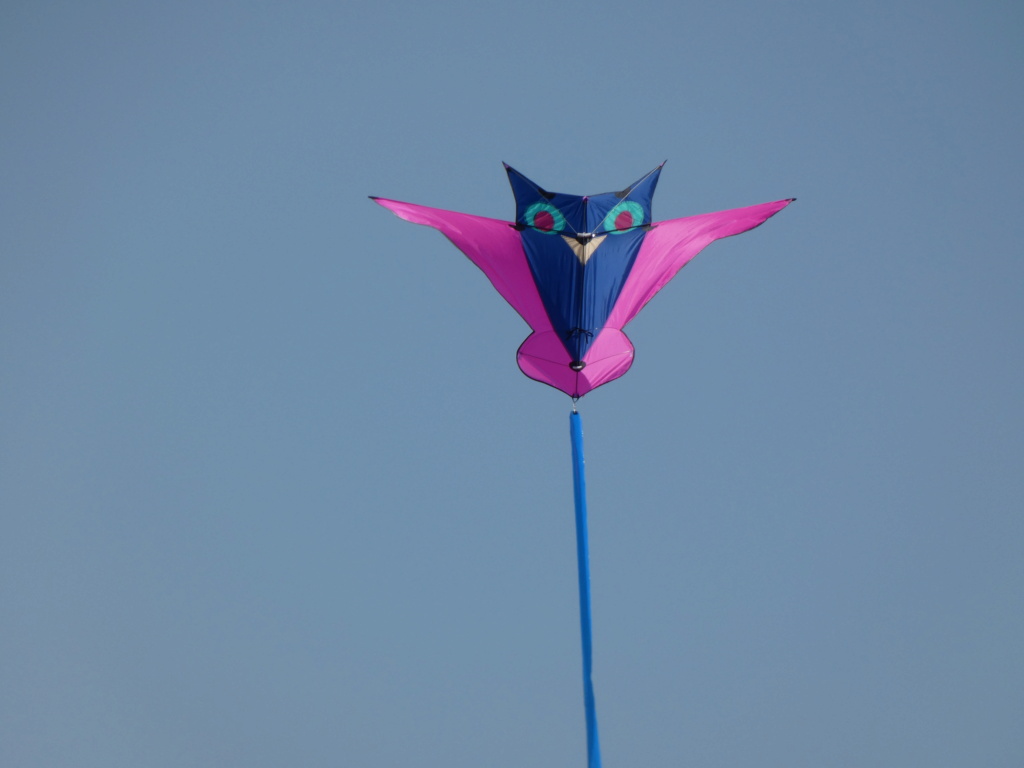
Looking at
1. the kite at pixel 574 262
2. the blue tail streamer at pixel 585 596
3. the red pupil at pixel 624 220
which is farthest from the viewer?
the red pupil at pixel 624 220

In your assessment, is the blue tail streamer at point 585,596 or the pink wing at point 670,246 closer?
the blue tail streamer at point 585,596

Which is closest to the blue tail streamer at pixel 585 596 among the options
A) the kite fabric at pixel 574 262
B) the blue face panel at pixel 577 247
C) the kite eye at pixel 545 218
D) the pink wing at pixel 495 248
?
the kite fabric at pixel 574 262

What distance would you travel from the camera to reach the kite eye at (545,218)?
5.15 metres

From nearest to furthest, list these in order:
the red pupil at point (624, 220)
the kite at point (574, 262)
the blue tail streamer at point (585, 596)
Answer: the blue tail streamer at point (585, 596)
the kite at point (574, 262)
the red pupil at point (624, 220)

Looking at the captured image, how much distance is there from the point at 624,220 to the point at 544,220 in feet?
1.12

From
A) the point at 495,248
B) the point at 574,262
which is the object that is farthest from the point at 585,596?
the point at 495,248

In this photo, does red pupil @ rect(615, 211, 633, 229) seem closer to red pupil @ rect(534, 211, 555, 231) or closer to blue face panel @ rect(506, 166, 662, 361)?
blue face panel @ rect(506, 166, 662, 361)

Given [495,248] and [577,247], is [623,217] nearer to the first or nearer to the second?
[577,247]

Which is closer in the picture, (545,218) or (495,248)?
(545,218)

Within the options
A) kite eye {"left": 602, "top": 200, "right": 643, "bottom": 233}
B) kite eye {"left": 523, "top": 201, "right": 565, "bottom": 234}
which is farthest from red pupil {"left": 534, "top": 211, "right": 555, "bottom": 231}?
kite eye {"left": 602, "top": 200, "right": 643, "bottom": 233}

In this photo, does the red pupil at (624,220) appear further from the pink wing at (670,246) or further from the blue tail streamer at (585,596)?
the blue tail streamer at (585,596)

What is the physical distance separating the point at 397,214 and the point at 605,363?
1067mm

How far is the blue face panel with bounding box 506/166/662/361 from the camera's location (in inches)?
202

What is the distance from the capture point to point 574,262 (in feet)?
16.9
